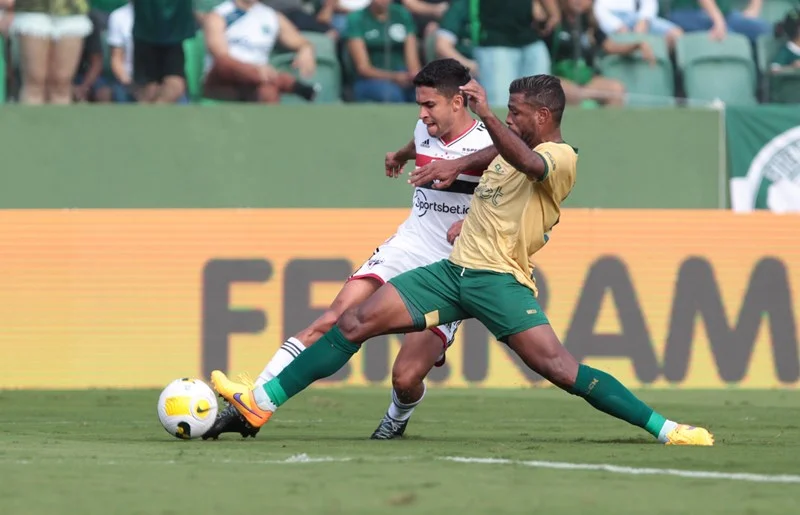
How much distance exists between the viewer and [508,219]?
8227mm

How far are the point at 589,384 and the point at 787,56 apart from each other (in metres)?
10.2

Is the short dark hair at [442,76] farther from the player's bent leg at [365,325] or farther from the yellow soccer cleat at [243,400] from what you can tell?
the yellow soccer cleat at [243,400]

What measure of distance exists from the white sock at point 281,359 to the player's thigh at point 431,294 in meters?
0.78

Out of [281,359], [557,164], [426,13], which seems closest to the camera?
[557,164]

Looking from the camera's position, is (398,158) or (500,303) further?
(398,158)

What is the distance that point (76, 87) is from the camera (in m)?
16.4

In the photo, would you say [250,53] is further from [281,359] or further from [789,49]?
[281,359]

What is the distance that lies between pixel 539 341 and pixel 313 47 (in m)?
8.99

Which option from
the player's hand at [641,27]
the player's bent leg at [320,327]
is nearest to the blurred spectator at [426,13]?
the player's hand at [641,27]

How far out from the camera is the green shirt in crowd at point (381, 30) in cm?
1653

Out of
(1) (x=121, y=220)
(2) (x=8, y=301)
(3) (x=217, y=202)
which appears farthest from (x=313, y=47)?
(2) (x=8, y=301)

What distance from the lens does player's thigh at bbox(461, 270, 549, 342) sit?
8.09 m

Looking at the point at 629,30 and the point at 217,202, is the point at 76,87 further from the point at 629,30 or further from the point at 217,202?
the point at 629,30

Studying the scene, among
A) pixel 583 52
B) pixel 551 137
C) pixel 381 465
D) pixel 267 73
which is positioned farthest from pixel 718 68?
pixel 381 465
